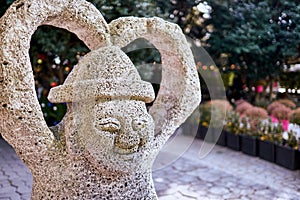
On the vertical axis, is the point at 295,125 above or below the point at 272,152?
above

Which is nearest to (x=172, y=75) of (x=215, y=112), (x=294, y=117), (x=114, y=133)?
(x=114, y=133)

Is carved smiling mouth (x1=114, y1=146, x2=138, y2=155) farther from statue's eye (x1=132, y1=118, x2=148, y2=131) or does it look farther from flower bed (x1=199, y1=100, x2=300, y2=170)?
flower bed (x1=199, y1=100, x2=300, y2=170)

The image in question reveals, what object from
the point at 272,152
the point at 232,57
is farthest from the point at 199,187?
the point at 232,57

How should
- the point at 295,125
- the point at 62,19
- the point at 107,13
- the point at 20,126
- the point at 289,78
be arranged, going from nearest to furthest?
the point at 20,126, the point at 62,19, the point at 107,13, the point at 295,125, the point at 289,78

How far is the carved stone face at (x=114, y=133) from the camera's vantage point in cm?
186

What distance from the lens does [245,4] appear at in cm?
595

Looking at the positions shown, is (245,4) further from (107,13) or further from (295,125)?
(107,13)

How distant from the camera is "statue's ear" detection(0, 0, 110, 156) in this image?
5.84 ft

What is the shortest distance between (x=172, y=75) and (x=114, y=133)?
883mm

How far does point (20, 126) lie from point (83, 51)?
3.11m

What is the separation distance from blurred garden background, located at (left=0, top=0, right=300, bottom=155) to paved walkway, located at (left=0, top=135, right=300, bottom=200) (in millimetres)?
644

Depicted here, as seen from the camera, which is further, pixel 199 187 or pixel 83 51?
pixel 83 51

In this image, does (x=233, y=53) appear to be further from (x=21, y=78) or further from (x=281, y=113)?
(x=21, y=78)

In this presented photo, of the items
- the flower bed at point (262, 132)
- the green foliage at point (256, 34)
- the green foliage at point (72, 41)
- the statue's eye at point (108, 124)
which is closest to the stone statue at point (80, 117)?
the statue's eye at point (108, 124)
